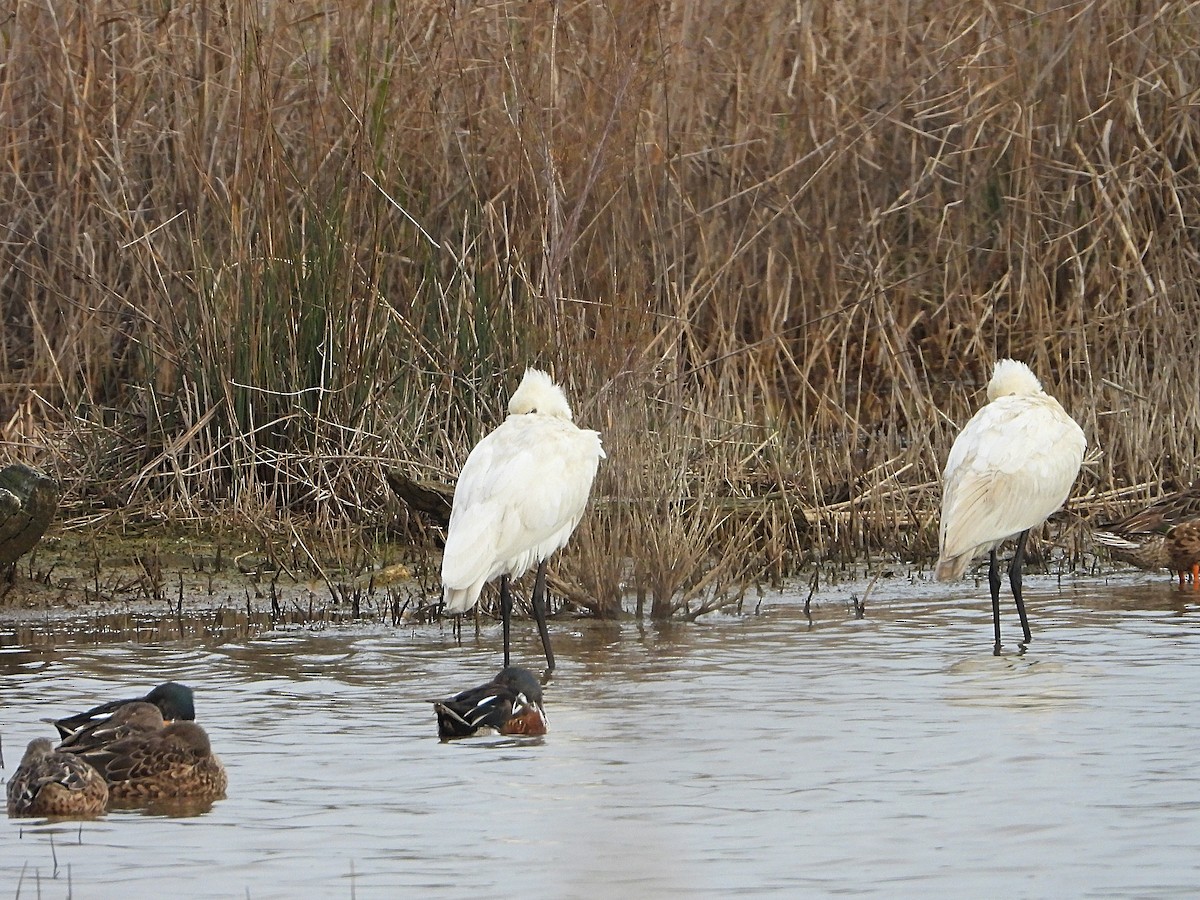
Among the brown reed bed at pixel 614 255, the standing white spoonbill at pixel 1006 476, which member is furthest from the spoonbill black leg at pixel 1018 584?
the brown reed bed at pixel 614 255

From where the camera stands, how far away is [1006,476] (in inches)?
362

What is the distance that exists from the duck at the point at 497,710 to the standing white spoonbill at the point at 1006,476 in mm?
2499

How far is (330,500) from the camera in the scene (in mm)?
10773

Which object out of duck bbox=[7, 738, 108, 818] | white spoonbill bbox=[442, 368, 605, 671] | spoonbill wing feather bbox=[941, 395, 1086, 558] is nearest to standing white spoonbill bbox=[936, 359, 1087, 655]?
spoonbill wing feather bbox=[941, 395, 1086, 558]

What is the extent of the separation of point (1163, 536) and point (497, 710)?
15.3 ft

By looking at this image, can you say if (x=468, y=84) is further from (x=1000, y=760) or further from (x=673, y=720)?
(x=1000, y=760)

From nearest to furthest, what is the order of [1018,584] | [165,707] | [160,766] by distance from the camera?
[160,766]
[165,707]
[1018,584]

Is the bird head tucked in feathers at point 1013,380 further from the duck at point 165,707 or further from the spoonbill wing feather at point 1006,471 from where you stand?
the duck at point 165,707

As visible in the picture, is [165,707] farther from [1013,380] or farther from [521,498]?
[1013,380]

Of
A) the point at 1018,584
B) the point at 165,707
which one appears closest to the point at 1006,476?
the point at 1018,584

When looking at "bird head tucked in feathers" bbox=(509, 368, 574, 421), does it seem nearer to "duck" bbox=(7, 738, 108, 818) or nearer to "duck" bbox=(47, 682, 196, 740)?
"duck" bbox=(47, 682, 196, 740)

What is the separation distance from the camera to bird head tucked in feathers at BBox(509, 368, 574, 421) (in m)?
8.93

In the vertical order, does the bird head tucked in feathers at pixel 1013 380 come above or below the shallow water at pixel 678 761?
above

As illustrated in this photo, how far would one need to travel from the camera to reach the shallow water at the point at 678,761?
5328 mm
